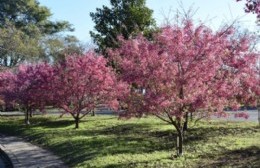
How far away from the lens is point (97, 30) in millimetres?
37844

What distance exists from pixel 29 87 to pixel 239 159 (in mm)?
17035

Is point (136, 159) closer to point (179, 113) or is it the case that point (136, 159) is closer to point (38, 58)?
point (179, 113)

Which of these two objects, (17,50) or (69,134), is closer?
(69,134)

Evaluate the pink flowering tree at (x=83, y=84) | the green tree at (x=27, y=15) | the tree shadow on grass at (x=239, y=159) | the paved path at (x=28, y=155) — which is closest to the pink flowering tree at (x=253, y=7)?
the tree shadow on grass at (x=239, y=159)

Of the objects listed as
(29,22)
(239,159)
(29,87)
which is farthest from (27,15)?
(239,159)

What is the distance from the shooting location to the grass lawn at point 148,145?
480 inches

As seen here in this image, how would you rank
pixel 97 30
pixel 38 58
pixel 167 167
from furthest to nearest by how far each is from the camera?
pixel 38 58
pixel 97 30
pixel 167 167

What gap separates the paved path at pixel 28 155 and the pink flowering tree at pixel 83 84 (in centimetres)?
375

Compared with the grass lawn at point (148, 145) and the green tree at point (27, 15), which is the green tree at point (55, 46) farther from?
the grass lawn at point (148, 145)

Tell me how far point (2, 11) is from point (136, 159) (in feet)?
168

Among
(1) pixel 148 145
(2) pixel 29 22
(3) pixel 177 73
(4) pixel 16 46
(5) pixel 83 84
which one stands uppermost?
(2) pixel 29 22

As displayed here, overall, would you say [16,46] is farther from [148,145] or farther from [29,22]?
[148,145]

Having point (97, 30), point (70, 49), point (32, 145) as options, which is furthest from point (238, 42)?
point (70, 49)

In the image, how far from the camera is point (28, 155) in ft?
52.2
